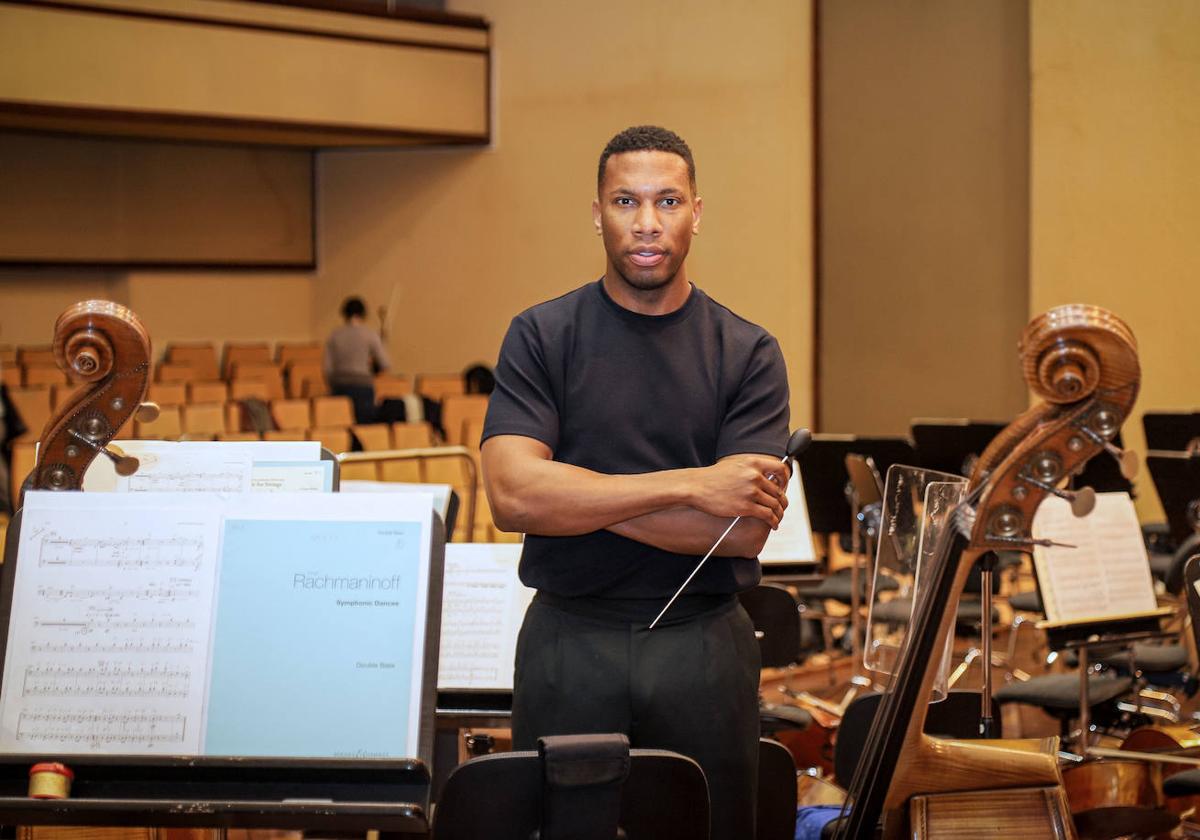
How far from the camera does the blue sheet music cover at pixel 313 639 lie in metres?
1.90

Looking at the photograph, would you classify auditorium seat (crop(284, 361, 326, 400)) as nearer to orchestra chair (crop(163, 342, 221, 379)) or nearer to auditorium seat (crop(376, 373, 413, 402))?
orchestra chair (crop(163, 342, 221, 379))

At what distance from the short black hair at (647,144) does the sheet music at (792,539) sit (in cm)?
246

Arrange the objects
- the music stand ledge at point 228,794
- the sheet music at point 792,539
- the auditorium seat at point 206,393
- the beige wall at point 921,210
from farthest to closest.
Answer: the auditorium seat at point 206,393
the beige wall at point 921,210
the sheet music at point 792,539
the music stand ledge at point 228,794

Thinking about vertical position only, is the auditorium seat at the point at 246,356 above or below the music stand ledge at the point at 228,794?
above

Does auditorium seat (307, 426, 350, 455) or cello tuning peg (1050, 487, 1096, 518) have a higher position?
auditorium seat (307, 426, 350, 455)

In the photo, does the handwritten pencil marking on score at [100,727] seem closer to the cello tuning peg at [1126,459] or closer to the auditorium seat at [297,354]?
the cello tuning peg at [1126,459]

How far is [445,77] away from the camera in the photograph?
11891mm

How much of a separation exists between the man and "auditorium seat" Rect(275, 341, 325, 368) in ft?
36.9

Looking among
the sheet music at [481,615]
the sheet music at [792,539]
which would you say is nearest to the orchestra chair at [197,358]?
the sheet music at [792,539]

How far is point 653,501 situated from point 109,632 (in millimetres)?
810

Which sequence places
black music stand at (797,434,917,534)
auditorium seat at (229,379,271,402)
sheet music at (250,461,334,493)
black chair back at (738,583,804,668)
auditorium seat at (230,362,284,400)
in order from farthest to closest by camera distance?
auditorium seat at (230,362,284,400) < auditorium seat at (229,379,271,402) < black music stand at (797,434,917,534) < black chair back at (738,583,804,668) < sheet music at (250,461,334,493)

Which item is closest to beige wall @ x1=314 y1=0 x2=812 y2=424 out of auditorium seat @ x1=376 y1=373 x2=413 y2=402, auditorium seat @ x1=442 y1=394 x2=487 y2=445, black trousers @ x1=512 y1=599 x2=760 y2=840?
auditorium seat @ x1=376 y1=373 x2=413 y2=402

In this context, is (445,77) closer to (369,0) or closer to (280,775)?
(369,0)

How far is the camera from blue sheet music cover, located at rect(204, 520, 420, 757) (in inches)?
74.8
